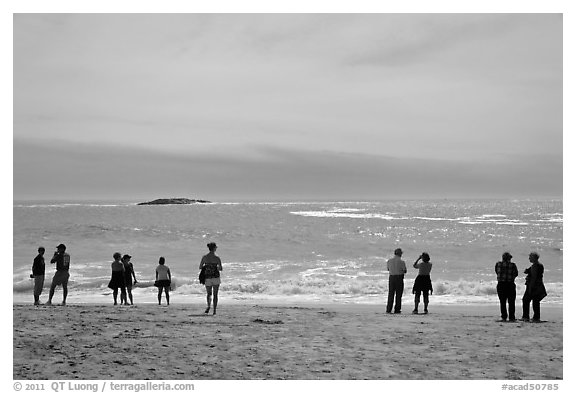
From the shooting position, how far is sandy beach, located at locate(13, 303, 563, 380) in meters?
7.40

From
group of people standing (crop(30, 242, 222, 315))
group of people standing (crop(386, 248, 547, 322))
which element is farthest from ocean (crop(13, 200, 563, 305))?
group of people standing (crop(386, 248, 547, 322))

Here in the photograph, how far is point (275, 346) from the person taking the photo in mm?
8781

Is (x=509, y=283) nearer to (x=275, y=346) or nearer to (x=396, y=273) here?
(x=396, y=273)

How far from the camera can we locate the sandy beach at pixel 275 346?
7398 mm

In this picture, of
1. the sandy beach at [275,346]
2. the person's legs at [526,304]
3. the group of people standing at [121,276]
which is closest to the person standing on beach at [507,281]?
the person's legs at [526,304]

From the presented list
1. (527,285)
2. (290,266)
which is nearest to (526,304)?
(527,285)

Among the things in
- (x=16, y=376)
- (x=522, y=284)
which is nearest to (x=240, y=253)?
(x=522, y=284)

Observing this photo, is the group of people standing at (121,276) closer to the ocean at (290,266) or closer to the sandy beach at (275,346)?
the sandy beach at (275,346)

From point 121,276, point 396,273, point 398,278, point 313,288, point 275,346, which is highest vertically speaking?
point 396,273

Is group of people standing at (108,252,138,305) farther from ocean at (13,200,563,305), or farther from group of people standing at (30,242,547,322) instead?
ocean at (13,200,563,305)

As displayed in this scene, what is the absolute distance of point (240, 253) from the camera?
125 ft

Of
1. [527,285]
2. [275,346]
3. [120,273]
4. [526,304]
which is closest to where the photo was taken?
[275,346]
